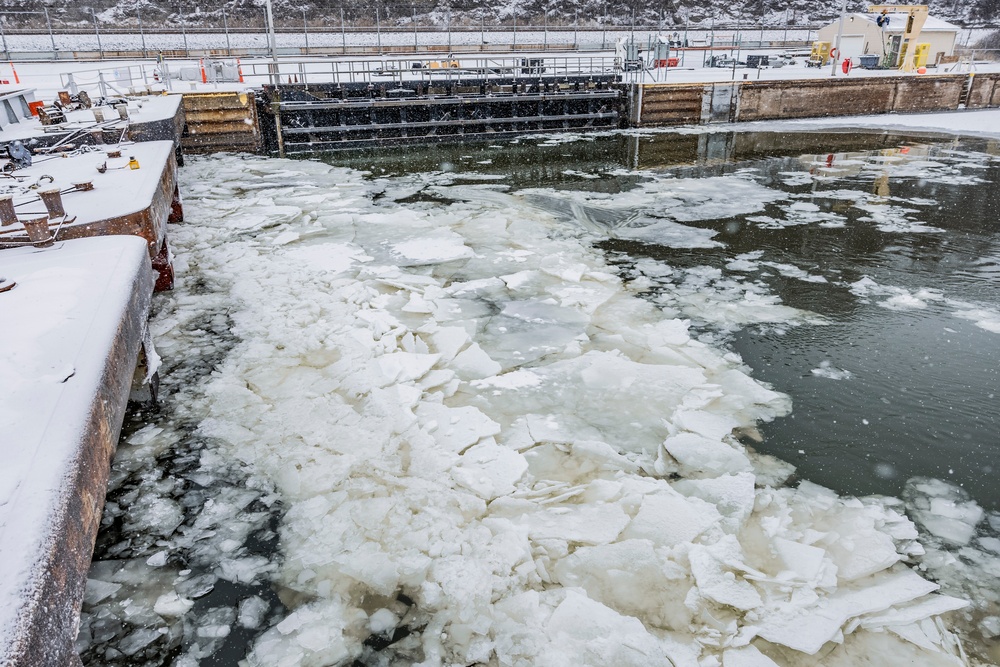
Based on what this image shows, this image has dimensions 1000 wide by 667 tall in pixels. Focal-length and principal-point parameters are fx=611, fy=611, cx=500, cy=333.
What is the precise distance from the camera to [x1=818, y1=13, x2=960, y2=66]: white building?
27719 millimetres

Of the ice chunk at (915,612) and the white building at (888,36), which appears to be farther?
the white building at (888,36)

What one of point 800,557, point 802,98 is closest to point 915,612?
point 800,557

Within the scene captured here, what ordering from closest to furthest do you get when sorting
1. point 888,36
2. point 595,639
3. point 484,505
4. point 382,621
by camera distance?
point 595,639 → point 382,621 → point 484,505 → point 888,36

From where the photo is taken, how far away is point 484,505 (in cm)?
329

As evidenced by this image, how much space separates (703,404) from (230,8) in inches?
1888

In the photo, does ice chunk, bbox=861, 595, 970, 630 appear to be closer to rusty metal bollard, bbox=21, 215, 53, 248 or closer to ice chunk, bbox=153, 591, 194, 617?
ice chunk, bbox=153, 591, 194, 617

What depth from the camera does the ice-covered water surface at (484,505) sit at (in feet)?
8.52

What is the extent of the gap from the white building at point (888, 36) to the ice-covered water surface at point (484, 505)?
2956 cm

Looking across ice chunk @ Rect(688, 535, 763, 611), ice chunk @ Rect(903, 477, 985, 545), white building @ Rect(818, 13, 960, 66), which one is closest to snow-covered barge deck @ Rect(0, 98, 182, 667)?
ice chunk @ Rect(688, 535, 763, 611)

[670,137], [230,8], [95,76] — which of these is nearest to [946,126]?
[670,137]

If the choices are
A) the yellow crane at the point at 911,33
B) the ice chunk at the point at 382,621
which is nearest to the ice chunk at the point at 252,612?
the ice chunk at the point at 382,621

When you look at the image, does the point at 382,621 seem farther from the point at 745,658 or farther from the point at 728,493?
the point at 728,493

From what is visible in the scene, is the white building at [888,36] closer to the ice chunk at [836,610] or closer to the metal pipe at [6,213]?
the ice chunk at [836,610]

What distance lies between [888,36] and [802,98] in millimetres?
12686
